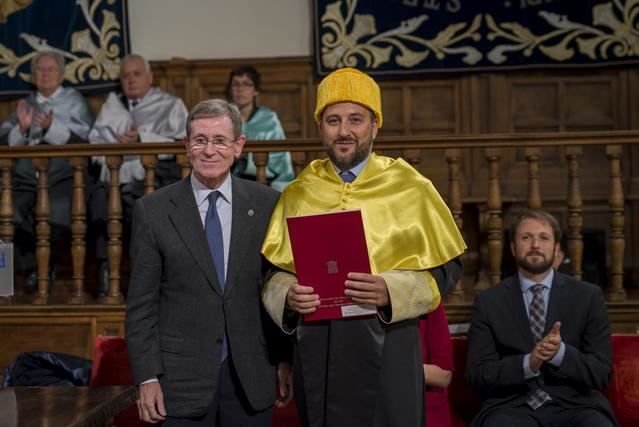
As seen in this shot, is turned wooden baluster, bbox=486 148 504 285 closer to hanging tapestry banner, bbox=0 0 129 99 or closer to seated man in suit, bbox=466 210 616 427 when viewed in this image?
seated man in suit, bbox=466 210 616 427

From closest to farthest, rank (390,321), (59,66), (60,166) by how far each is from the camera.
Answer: (390,321) < (60,166) < (59,66)

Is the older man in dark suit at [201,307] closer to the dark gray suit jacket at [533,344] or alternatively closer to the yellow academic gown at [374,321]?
the yellow academic gown at [374,321]

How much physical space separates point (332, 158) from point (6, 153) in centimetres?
248

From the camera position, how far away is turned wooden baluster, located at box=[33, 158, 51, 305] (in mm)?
4488

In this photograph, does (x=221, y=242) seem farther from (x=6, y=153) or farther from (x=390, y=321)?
(x=6, y=153)

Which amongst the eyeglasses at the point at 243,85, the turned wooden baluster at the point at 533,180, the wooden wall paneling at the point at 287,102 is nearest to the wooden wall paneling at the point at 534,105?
the wooden wall paneling at the point at 287,102

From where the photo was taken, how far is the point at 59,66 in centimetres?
539

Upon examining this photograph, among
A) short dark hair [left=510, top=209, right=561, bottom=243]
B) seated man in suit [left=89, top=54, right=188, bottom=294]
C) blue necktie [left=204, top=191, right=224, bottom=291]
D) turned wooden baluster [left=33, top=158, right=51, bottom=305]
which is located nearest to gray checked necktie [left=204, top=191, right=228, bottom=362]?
blue necktie [left=204, top=191, right=224, bottom=291]

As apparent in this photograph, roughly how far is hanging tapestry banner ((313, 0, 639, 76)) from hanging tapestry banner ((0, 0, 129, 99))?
1267 millimetres

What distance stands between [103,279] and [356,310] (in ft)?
8.75

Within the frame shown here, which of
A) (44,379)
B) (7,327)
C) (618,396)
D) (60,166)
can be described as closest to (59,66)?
(60,166)

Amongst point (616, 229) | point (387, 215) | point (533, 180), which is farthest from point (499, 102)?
point (387, 215)

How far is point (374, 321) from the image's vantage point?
2357 mm

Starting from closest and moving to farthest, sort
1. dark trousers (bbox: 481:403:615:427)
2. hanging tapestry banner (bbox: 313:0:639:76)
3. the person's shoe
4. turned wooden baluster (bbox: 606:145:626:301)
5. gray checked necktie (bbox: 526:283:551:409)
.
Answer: dark trousers (bbox: 481:403:615:427) < gray checked necktie (bbox: 526:283:551:409) < turned wooden baluster (bbox: 606:145:626:301) < the person's shoe < hanging tapestry banner (bbox: 313:0:639:76)
